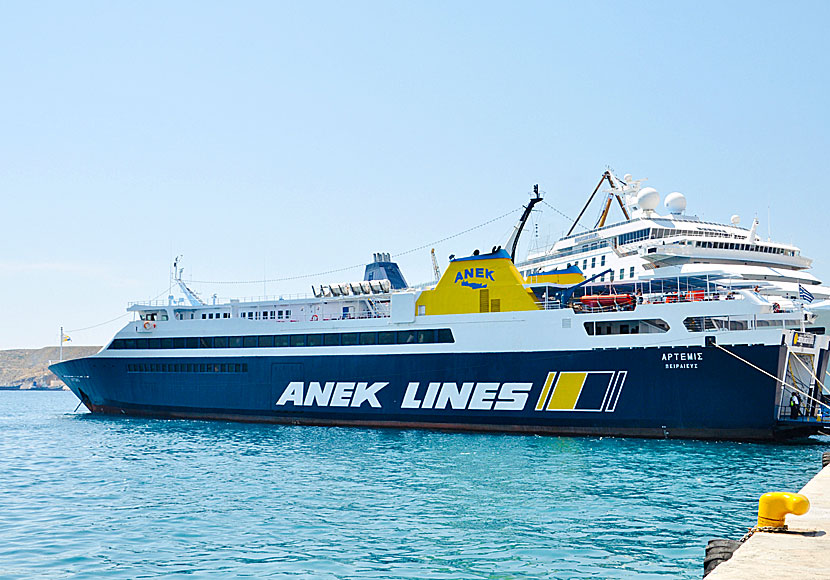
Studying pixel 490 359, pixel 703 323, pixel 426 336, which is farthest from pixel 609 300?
pixel 426 336

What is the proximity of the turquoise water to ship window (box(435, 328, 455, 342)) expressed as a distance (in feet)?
14.1

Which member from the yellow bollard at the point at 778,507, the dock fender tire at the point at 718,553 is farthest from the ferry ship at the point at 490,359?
the dock fender tire at the point at 718,553

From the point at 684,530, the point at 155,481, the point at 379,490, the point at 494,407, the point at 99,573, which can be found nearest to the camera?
the point at 99,573

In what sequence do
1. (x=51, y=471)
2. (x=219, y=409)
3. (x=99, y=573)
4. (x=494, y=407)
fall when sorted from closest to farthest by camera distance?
A: (x=99, y=573) → (x=51, y=471) → (x=494, y=407) → (x=219, y=409)

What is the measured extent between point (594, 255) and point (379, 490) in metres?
25.4

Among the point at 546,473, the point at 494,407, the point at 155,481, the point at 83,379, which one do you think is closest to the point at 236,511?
the point at 155,481

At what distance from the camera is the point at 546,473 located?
1720 cm

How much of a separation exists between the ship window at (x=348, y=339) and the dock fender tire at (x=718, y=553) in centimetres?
2118

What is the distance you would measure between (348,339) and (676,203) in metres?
18.1

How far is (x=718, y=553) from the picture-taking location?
7930 mm

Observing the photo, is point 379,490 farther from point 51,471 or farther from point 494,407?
point 494,407

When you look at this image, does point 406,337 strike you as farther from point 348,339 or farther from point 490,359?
point 490,359

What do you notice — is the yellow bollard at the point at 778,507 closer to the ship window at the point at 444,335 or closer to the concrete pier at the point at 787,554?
the concrete pier at the point at 787,554

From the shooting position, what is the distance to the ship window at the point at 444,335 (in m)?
26.6
